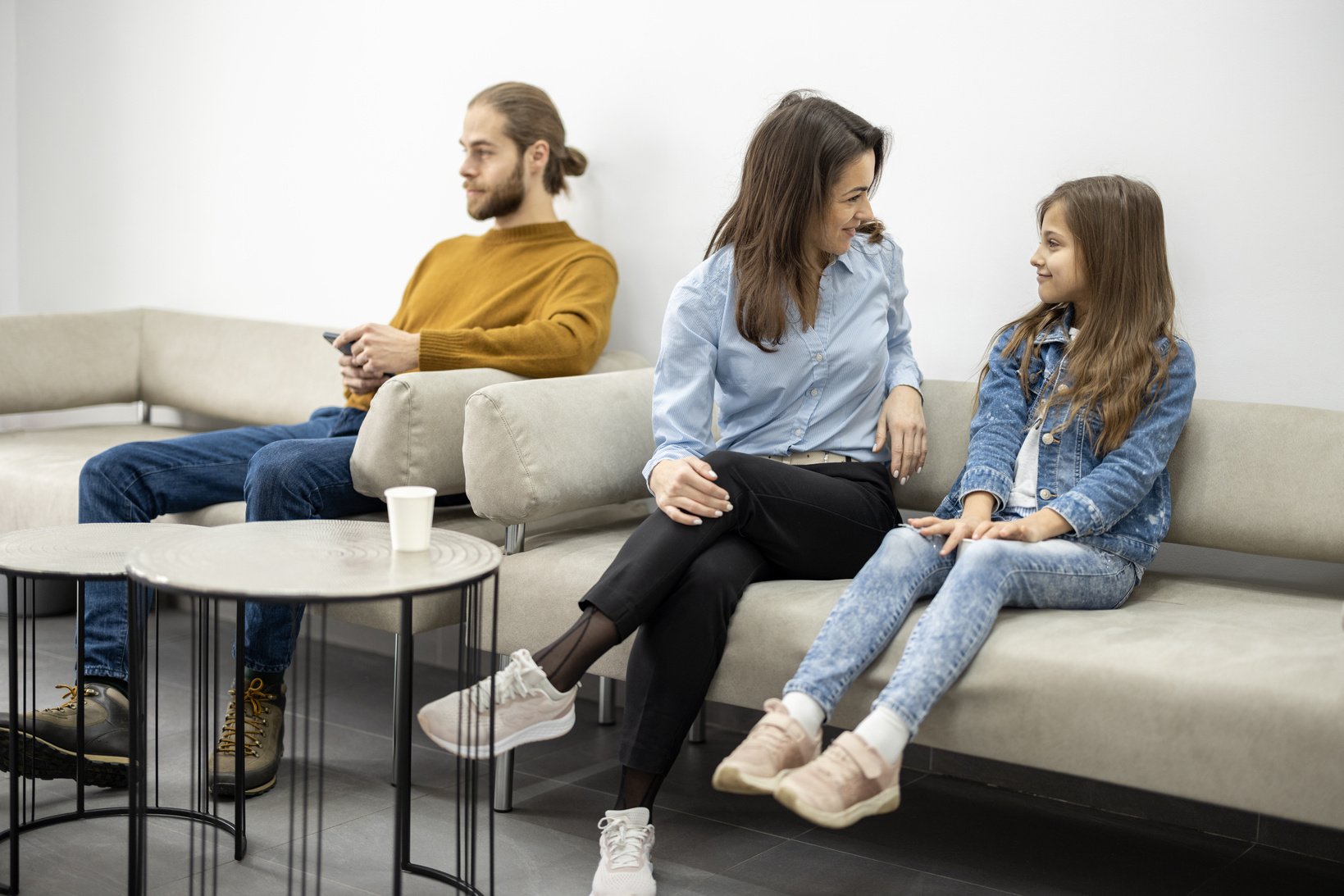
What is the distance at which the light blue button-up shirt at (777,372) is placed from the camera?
2.30 metres

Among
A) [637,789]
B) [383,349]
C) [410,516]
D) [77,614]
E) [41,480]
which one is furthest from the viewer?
[41,480]

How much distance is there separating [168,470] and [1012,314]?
1704mm

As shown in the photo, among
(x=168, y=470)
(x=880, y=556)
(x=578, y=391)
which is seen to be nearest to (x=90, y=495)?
(x=168, y=470)

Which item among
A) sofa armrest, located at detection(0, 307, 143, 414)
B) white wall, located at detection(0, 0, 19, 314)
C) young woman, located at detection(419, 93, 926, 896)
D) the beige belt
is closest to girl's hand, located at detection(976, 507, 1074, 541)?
young woman, located at detection(419, 93, 926, 896)

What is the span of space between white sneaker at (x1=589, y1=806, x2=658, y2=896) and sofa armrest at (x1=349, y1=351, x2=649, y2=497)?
77 cm

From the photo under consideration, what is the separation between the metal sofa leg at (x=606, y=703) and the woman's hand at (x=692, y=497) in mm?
850

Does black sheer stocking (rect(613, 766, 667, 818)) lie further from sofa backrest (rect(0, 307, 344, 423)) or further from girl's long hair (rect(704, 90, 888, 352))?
sofa backrest (rect(0, 307, 344, 423))

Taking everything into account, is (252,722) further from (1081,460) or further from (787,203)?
(1081,460)

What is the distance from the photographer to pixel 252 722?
236cm

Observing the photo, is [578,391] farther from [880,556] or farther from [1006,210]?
[1006,210]

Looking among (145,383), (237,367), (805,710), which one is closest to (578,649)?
(805,710)

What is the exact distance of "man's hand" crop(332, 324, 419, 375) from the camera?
2750 millimetres

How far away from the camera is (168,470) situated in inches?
107

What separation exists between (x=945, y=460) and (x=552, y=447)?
72 centimetres
